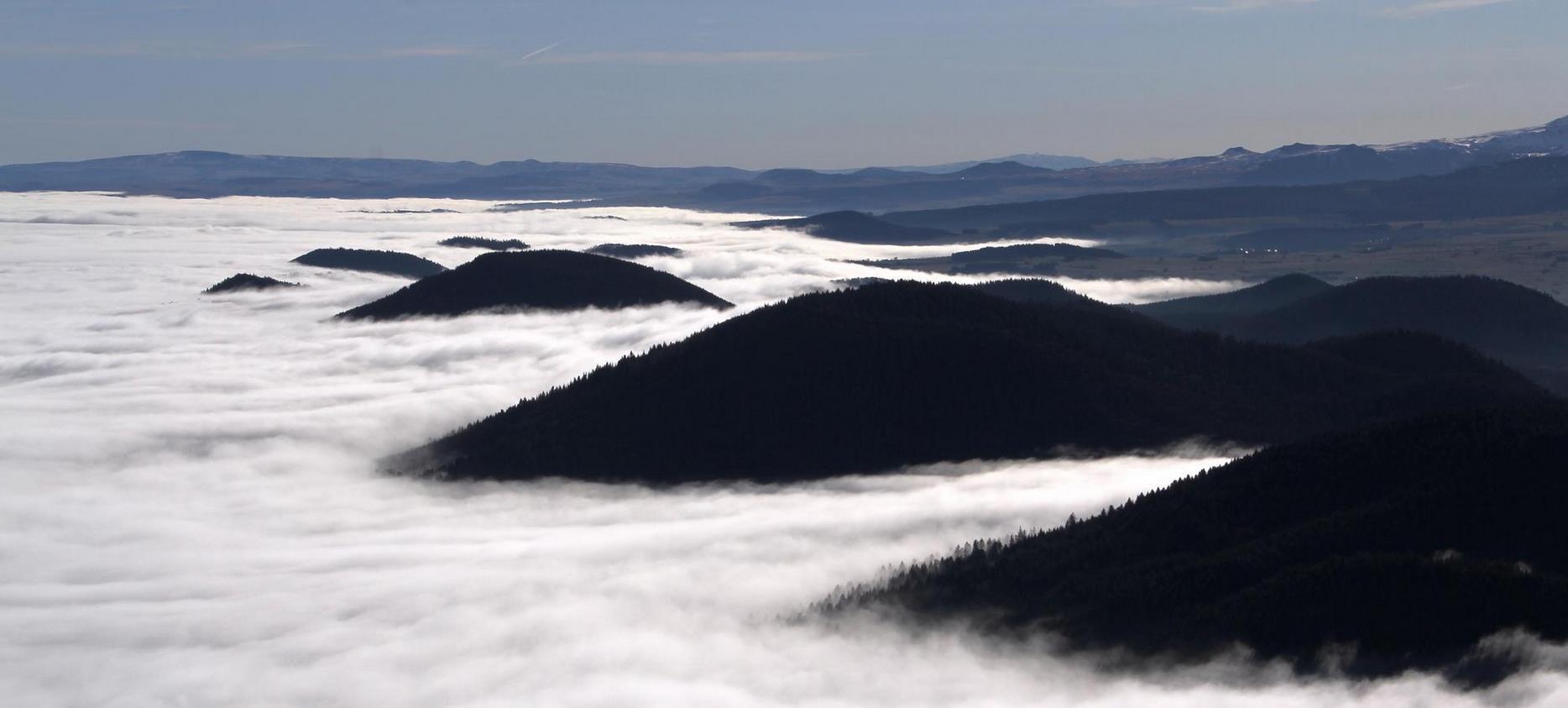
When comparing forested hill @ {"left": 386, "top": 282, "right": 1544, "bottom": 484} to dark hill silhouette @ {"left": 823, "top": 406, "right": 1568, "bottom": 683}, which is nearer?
dark hill silhouette @ {"left": 823, "top": 406, "right": 1568, "bottom": 683}

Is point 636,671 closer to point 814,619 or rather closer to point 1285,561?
point 814,619

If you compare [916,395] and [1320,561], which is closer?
[1320,561]

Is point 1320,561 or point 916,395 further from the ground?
point 1320,561

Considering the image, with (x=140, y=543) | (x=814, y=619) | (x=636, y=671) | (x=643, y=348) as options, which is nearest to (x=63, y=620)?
(x=140, y=543)

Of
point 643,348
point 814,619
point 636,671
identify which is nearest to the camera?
point 636,671
